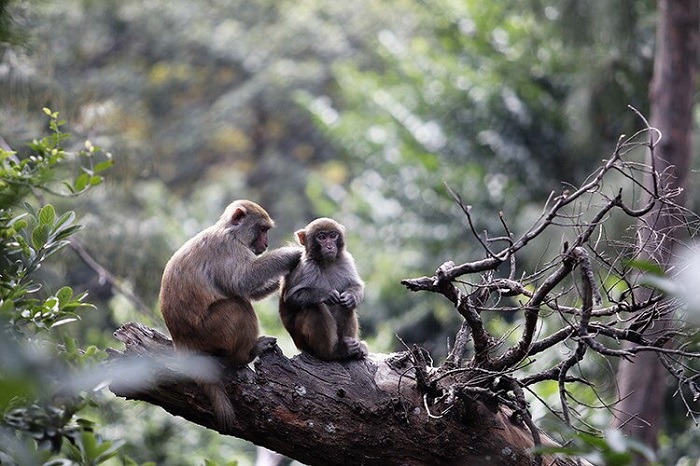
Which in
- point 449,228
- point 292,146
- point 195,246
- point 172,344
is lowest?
point 172,344

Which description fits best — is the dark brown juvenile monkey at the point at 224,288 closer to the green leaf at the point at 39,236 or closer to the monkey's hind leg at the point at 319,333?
the monkey's hind leg at the point at 319,333

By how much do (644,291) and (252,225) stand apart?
398 cm

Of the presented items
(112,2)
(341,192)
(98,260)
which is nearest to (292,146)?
(112,2)

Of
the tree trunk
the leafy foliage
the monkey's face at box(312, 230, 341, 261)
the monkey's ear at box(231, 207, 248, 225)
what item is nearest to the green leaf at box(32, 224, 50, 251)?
the leafy foliage

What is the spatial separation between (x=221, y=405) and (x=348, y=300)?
0.99 meters

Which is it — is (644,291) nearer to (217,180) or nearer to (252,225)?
(252,225)

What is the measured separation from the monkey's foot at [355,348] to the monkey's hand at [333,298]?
0.70ft

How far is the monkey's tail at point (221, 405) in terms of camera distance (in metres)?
4.03

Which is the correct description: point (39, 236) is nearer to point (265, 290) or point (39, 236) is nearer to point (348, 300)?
point (265, 290)

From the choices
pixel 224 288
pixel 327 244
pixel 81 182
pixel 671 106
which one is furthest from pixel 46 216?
pixel 671 106

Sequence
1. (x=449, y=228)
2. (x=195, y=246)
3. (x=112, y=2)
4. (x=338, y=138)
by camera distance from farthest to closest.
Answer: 1. (x=112, y=2)
2. (x=338, y=138)
3. (x=449, y=228)
4. (x=195, y=246)

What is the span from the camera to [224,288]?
14.8 feet

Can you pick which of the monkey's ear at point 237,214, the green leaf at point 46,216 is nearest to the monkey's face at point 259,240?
the monkey's ear at point 237,214

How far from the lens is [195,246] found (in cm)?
461
